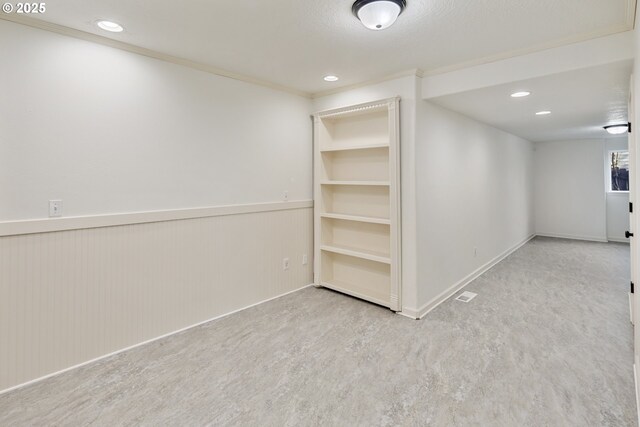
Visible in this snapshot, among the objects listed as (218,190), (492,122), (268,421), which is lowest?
(268,421)

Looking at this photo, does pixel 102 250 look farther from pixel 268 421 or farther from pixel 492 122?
pixel 492 122

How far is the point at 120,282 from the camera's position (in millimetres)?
2625

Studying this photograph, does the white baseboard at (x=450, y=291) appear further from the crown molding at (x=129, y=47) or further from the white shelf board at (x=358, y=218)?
the crown molding at (x=129, y=47)

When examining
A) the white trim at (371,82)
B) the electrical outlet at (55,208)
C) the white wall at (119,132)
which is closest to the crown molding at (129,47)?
the white wall at (119,132)

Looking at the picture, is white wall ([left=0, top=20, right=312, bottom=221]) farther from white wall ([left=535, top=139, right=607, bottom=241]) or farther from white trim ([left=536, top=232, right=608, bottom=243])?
white trim ([left=536, top=232, right=608, bottom=243])

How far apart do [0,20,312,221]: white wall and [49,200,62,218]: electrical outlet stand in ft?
0.10

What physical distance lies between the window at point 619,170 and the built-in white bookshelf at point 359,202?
21.2ft

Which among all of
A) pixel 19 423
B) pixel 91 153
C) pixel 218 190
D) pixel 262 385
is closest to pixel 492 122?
pixel 218 190

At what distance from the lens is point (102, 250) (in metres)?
2.53

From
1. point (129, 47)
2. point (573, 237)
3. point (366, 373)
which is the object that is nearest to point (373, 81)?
point (129, 47)

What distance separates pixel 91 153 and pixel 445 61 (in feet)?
9.90

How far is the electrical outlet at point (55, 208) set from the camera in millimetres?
2301

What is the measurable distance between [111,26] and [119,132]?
743 mm

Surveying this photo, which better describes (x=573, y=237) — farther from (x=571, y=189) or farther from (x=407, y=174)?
(x=407, y=174)
